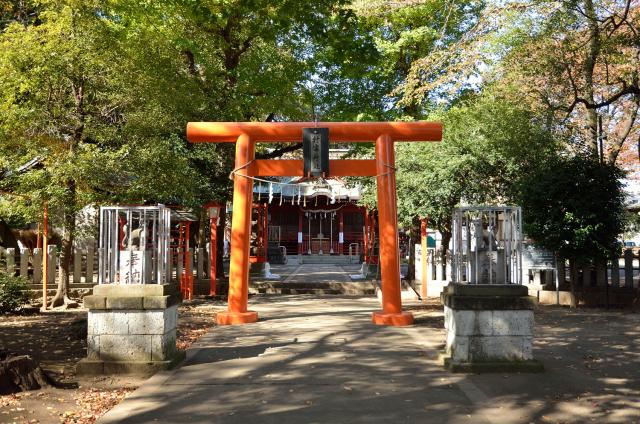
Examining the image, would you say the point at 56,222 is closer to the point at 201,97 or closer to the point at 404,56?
the point at 201,97

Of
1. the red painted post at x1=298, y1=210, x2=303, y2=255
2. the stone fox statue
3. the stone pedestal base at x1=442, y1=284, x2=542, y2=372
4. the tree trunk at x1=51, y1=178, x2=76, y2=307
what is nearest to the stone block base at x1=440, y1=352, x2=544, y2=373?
the stone pedestal base at x1=442, y1=284, x2=542, y2=372

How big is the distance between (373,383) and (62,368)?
407cm

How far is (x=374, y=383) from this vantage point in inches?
252

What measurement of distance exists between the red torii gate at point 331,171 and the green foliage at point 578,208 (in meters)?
3.66

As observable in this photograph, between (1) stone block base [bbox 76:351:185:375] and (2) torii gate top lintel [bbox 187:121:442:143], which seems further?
(2) torii gate top lintel [bbox 187:121:442:143]

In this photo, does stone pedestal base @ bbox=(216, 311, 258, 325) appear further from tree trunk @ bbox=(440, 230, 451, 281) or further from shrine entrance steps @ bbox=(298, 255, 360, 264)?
shrine entrance steps @ bbox=(298, 255, 360, 264)

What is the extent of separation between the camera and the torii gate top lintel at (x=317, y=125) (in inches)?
460

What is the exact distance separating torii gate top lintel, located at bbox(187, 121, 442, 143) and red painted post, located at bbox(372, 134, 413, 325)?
0.24 metres

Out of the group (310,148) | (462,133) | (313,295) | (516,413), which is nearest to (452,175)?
(462,133)

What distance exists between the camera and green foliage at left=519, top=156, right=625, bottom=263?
1327cm

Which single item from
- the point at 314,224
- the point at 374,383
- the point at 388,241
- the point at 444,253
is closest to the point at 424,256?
the point at 444,253

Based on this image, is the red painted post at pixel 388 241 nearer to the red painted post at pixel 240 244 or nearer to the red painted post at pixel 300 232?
the red painted post at pixel 240 244

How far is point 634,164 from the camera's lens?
92.9 ft

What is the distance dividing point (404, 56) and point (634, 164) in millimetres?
15325
